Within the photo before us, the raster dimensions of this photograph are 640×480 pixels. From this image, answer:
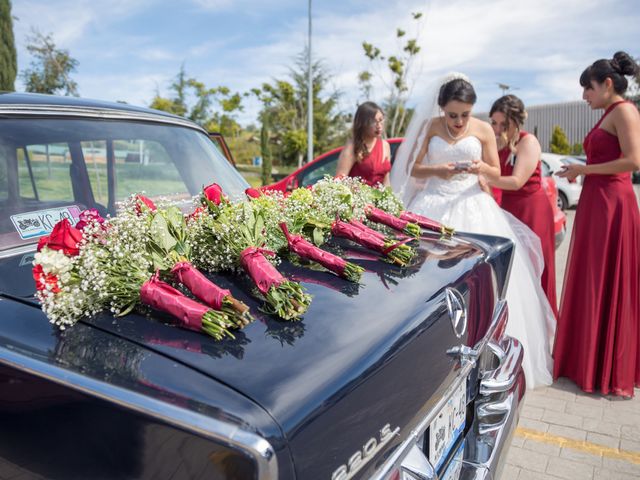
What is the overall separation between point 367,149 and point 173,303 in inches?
134

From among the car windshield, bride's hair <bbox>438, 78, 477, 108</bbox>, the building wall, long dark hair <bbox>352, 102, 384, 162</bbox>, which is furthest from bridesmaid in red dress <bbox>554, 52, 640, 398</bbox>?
the building wall

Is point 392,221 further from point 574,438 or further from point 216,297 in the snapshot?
point 574,438

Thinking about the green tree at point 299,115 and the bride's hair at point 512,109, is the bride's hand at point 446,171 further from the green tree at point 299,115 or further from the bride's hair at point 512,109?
the green tree at point 299,115

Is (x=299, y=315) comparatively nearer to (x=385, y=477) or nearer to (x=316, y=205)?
(x=385, y=477)

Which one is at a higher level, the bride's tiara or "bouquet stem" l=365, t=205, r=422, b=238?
the bride's tiara

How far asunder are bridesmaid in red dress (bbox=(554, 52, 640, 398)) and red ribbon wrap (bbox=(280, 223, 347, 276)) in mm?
2799

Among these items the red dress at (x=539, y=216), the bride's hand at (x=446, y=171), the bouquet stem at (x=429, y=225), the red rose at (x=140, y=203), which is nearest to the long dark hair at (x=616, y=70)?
the red dress at (x=539, y=216)

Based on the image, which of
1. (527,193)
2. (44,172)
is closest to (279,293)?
(44,172)

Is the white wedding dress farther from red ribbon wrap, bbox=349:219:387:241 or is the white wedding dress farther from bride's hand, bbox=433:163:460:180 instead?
red ribbon wrap, bbox=349:219:387:241

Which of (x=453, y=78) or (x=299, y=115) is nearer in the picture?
(x=453, y=78)

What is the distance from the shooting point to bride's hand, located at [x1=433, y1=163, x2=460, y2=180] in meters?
4.22

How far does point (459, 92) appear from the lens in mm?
4043

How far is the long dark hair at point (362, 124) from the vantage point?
4.34 metres

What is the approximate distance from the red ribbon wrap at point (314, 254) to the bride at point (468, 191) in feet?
8.84
